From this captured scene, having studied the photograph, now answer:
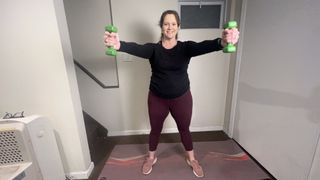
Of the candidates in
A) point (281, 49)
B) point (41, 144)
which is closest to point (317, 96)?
point (281, 49)

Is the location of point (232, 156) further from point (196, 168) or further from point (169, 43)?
point (169, 43)

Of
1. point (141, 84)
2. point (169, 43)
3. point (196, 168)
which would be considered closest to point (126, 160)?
point (196, 168)

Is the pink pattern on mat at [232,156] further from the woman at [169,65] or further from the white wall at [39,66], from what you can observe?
the white wall at [39,66]

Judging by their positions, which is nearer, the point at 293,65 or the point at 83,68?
the point at 293,65

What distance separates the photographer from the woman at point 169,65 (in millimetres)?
1422

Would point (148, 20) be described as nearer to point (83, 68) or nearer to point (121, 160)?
point (83, 68)

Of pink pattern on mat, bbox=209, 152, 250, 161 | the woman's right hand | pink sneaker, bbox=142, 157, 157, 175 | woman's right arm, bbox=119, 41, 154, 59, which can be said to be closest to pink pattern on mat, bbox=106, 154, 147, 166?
pink sneaker, bbox=142, 157, 157, 175

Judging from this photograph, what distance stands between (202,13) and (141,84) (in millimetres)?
1075

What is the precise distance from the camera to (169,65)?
1511 millimetres

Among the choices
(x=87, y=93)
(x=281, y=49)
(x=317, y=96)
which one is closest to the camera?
(x=317, y=96)

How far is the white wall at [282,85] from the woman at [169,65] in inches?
23.6

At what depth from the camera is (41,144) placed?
4.46ft

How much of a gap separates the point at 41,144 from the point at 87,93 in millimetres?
1016

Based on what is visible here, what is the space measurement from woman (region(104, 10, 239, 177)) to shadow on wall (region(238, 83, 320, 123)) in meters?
0.69
